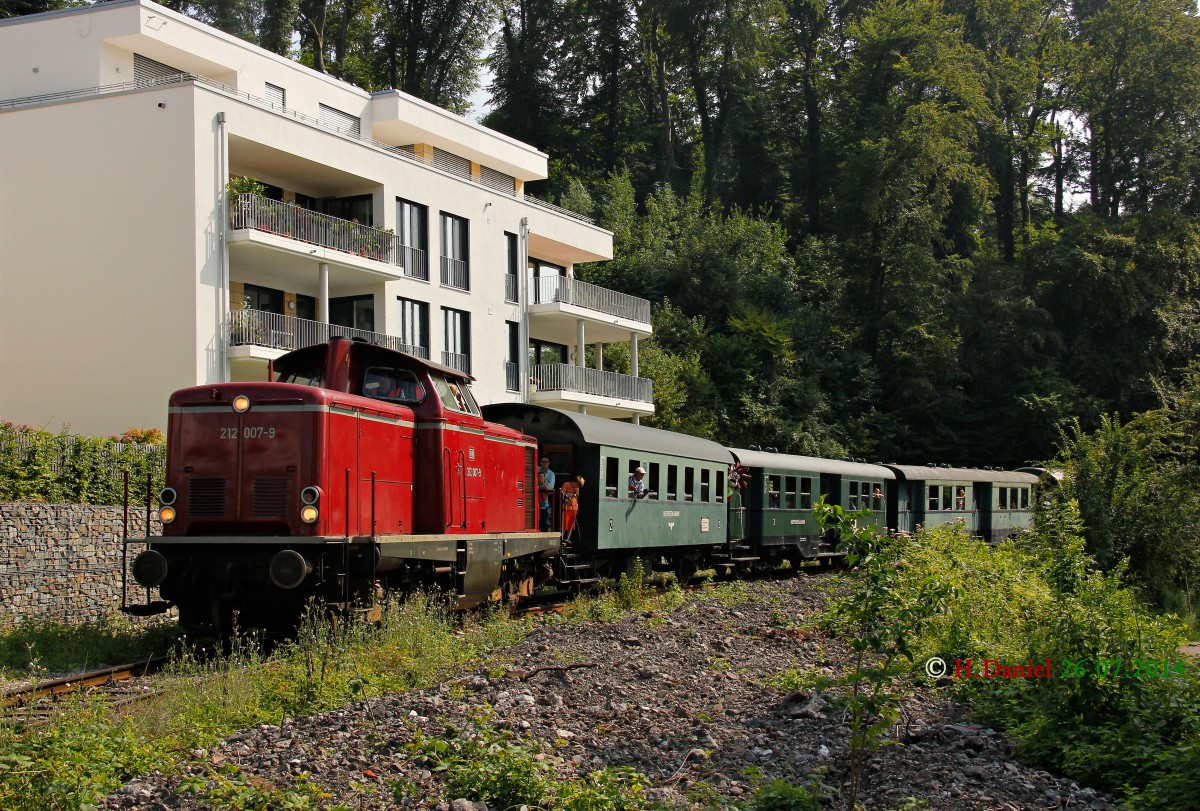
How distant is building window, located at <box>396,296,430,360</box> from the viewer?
104ft

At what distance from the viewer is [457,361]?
33.8 meters

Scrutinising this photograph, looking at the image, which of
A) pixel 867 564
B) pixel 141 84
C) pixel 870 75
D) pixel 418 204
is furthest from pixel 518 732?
pixel 870 75

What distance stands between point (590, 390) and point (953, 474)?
38.4 feet

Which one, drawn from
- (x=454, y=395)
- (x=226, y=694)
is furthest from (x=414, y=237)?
(x=226, y=694)

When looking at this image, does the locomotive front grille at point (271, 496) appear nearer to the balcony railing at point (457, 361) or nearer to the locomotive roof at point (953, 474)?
the balcony railing at point (457, 361)

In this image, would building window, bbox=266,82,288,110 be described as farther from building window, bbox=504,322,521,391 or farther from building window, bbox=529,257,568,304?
building window, bbox=529,257,568,304

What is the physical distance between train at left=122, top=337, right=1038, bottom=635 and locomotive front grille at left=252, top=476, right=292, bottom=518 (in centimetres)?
2

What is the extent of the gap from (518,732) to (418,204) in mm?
25477

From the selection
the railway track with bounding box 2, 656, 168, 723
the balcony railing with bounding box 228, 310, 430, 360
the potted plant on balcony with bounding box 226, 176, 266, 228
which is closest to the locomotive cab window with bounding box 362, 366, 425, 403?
the railway track with bounding box 2, 656, 168, 723

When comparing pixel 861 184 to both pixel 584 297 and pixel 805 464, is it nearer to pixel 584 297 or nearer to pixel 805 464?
pixel 584 297

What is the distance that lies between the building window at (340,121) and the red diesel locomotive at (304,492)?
22294 millimetres

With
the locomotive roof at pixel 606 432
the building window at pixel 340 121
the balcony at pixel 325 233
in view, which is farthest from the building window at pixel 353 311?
the locomotive roof at pixel 606 432

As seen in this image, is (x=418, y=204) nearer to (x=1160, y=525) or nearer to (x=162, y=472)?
(x=162, y=472)

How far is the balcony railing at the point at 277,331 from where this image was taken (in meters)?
26.2
